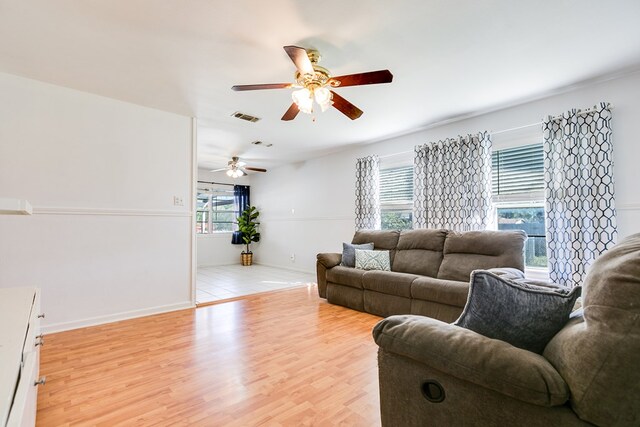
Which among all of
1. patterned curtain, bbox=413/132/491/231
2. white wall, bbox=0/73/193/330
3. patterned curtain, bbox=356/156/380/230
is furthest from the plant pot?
patterned curtain, bbox=413/132/491/231

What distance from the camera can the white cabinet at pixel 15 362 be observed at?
2.01 ft

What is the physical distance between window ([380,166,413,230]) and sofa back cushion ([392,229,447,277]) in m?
0.93

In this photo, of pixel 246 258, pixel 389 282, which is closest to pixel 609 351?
pixel 389 282

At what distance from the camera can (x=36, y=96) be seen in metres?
2.88

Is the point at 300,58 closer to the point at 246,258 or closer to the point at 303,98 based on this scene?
the point at 303,98

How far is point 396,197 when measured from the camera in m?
4.82

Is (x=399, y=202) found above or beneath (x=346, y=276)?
above

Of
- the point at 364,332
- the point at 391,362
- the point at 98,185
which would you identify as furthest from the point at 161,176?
the point at 391,362

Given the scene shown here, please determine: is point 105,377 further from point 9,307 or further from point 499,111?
point 499,111

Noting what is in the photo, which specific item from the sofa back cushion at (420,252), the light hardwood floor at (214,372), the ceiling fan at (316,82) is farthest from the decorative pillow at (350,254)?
the ceiling fan at (316,82)

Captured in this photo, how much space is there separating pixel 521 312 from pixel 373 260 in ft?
8.99

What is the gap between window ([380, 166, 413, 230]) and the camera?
4.67 meters

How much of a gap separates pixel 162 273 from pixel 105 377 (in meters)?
1.64

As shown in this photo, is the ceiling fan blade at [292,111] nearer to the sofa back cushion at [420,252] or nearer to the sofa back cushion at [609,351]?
the sofa back cushion at [420,252]
